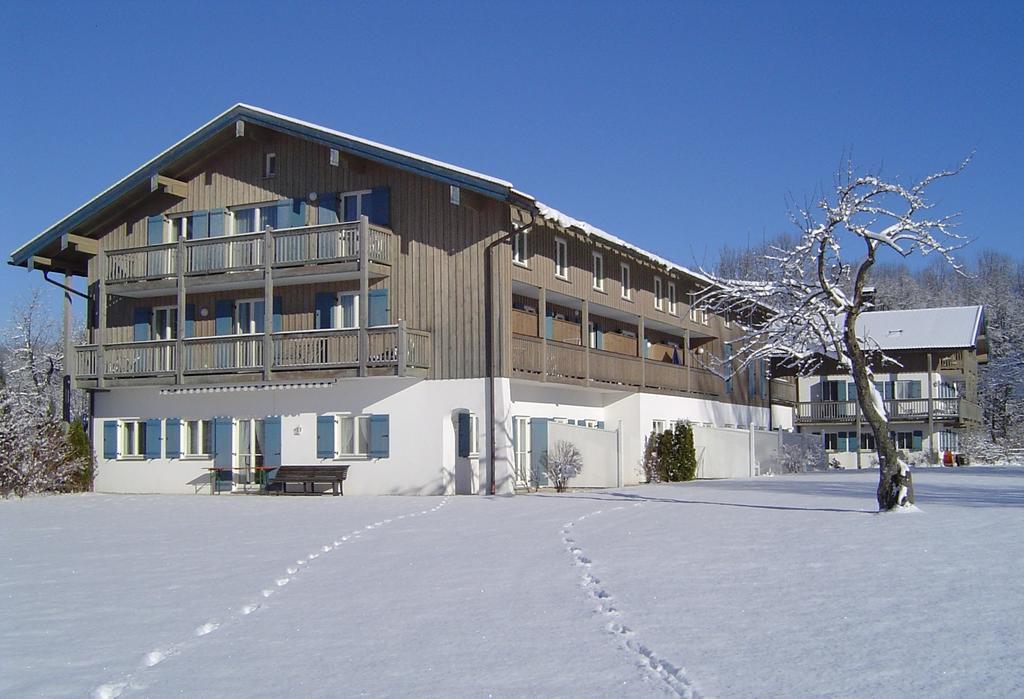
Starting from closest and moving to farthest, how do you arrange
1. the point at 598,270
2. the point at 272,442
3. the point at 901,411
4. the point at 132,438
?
1. the point at 272,442
2. the point at 132,438
3. the point at 598,270
4. the point at 901,411

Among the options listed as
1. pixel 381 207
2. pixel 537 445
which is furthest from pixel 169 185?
pixel 537 445

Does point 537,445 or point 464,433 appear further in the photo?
point 537,445

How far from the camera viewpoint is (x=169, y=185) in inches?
1224

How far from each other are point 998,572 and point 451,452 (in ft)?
58.8

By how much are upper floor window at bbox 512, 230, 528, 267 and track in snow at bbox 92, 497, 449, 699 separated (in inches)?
510

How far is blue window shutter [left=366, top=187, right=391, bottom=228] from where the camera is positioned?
28.3 m

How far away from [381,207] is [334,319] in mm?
3163

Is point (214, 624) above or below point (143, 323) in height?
below

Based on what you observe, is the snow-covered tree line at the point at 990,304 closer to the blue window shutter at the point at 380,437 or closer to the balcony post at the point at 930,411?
the balcony post at the point at 930,411

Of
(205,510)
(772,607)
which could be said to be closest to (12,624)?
(772,607)

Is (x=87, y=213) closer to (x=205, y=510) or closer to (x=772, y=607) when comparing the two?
(x=205, y=510)

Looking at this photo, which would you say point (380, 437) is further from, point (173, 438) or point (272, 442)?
point (173, 438)

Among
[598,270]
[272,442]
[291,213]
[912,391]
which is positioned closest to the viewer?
[272,442]

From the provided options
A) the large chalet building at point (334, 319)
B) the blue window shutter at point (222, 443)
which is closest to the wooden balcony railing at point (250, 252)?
the large chalet building at point (334, 319)
